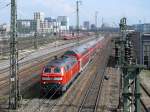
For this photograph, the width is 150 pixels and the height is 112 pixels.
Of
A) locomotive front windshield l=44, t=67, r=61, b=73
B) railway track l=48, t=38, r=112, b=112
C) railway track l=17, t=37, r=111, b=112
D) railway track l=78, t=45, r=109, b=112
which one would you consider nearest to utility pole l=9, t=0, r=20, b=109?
railway track l=17, t=37, r=111, b=112

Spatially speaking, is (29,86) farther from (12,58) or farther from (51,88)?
(12,58)

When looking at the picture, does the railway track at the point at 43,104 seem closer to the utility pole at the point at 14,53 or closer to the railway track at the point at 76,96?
the railway track at the point at 76,96

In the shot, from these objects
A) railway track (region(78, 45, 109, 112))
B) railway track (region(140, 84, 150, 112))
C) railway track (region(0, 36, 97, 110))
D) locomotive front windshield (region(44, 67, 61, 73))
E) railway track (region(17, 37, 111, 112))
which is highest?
locomotive front windshield (region(44, 67, 61, 73))

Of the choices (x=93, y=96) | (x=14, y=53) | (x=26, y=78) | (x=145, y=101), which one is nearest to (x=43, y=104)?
(x=14, y=53)

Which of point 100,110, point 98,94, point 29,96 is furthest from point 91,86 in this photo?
point 100,110

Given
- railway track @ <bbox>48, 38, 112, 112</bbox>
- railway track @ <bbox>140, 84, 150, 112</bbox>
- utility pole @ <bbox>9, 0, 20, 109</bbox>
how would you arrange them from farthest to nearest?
railway track @ <bbox>140, 84, 150, 112</bbox>, railway track @ <bbox>48, 38, 112, 112</bbox>, utility pole @ <bbox>9, 0, 20, 109</bbox>

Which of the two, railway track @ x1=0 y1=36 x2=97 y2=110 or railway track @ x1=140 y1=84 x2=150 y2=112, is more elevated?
railway track @ x1=0 y1=36 x2=97 y2=110

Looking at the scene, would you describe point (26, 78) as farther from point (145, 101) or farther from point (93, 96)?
point (145, 101)

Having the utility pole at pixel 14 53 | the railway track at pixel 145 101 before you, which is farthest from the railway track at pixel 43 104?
the railway track at pixel 145 101

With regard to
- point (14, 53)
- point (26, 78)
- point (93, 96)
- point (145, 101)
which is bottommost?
point (145, 101)

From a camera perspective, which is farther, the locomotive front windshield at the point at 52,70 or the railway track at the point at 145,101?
the locomotive front windshield at the point at 52,70

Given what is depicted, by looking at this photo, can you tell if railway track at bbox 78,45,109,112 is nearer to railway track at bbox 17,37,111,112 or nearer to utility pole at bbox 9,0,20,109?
railway track at bbox 17,37,111,112

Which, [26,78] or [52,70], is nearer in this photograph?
[52,70]

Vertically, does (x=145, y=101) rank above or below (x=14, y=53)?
below
